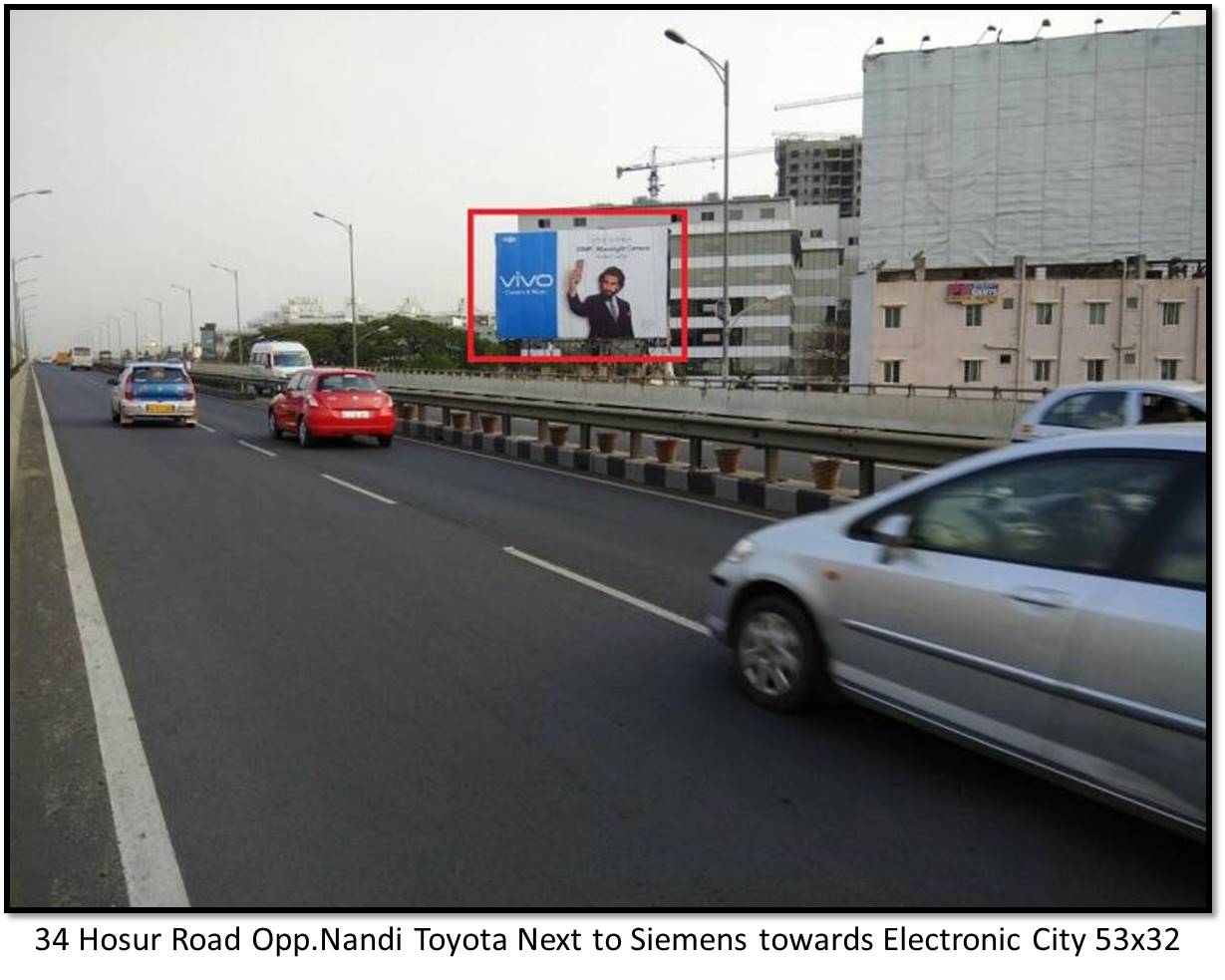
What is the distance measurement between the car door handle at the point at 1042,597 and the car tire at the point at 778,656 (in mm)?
1118

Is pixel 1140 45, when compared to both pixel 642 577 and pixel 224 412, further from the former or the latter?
pixel 642 577

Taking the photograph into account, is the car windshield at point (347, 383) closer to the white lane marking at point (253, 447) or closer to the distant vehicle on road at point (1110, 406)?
the white lane marking at point (253, 447)

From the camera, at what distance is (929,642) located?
13.2 feet

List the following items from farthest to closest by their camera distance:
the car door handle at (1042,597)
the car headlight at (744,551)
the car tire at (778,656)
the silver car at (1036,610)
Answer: the car headlight at (744,551), the car tire at (778,656), the car door handle at (1042,597), the silver car at (1036,610)

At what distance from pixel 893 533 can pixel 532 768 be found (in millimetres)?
1732

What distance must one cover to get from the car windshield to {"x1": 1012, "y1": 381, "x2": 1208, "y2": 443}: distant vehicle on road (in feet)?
40.7

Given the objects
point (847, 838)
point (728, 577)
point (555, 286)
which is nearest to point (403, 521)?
point (728, 577)

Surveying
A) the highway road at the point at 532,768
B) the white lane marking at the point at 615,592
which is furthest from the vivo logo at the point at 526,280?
the highway road at the point at 532,768

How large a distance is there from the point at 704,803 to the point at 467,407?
59.8ft

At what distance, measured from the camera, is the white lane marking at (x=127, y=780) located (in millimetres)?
3330

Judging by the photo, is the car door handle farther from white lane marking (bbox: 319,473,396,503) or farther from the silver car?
white lane marking (bbox: 319,473,396,503)

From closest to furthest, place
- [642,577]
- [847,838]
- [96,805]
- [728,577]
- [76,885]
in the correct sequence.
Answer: [76,885] → [847,838] → [96,805] → [728,577] → [642,577]

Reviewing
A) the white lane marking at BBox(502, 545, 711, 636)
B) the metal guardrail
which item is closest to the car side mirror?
the white lane marking at BBox(502, 545, 711, 636)

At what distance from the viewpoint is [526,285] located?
52.9 m
